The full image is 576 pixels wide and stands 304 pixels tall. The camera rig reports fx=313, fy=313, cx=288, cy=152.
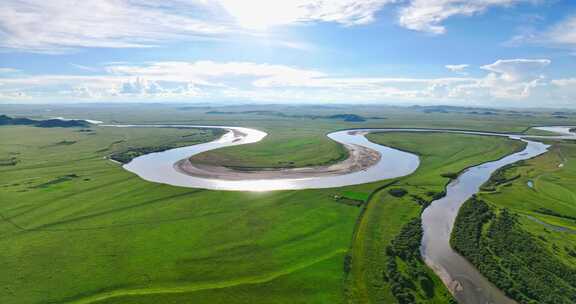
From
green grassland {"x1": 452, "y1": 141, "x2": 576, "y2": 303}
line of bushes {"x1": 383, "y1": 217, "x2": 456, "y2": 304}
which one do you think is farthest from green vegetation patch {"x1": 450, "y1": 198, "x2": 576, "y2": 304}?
line of bushes {"x1": 383, "y1": 217, "x2": 456, "y2": 304}

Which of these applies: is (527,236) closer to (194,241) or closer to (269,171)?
(194,241)

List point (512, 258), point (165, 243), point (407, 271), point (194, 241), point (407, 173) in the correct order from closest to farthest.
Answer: point (407, 271)
point (512, 258)
point (165, 243)
point (194, 241)
point (407, 173)

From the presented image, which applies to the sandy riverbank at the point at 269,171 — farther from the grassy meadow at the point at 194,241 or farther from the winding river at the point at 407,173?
the grassy meadow at the point at 194,241

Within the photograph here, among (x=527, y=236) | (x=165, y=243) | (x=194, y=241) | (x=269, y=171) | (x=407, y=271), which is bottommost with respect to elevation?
(x=165, y=243)

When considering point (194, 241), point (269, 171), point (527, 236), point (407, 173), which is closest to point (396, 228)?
point (527, 236)

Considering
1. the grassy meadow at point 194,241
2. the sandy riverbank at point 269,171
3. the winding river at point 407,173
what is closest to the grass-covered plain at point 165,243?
the grassy meadow at point 194,241

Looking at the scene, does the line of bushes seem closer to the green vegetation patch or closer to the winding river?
the winding river
